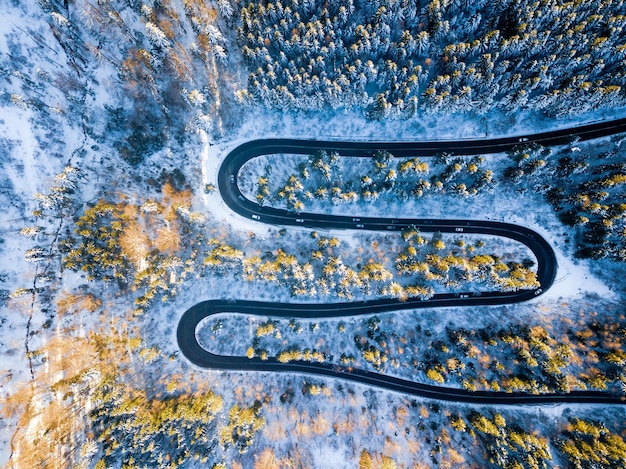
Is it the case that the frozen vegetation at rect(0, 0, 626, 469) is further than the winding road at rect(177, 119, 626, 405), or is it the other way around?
the winding road at rect(177, 119, 626, 405)

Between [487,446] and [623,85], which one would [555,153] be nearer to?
[623,85]

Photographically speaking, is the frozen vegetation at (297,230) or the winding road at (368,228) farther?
the winding road at (368,228)

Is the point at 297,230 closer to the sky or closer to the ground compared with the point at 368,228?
closer to the ground

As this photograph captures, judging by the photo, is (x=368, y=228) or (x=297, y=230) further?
(x=297, y=230)
